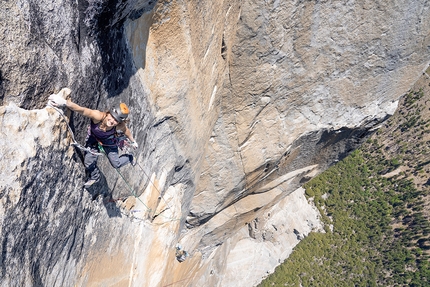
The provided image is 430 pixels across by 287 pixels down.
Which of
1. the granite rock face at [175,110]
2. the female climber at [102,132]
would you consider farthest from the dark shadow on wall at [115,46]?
the female climber at [102,132]

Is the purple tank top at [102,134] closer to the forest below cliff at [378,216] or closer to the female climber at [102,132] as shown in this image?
the female climber at [102,132]

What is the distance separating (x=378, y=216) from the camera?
1905 centimetres

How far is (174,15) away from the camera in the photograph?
12.5 feet

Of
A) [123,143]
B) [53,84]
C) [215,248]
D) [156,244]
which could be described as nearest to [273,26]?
[123,143]

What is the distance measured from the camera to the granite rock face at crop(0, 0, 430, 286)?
2535 millimetres

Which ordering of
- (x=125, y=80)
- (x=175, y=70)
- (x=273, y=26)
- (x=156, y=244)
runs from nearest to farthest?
1. (x=125, y=80)
2. (x=175, y=70)
3. (x=273, y=26)
4. (x=156, y=244)

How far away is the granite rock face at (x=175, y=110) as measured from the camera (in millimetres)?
2535

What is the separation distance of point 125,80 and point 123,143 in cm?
75

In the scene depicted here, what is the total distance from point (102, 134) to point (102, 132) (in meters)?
0.04

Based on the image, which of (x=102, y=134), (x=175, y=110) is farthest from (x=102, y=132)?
(x=175, y=110)

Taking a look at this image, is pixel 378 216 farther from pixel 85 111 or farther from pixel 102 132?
pixel 85 111

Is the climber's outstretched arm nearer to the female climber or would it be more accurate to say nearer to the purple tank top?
the female climber

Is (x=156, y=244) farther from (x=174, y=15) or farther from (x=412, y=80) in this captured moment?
(x=412, y=80)

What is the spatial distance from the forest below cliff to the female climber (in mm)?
15705
